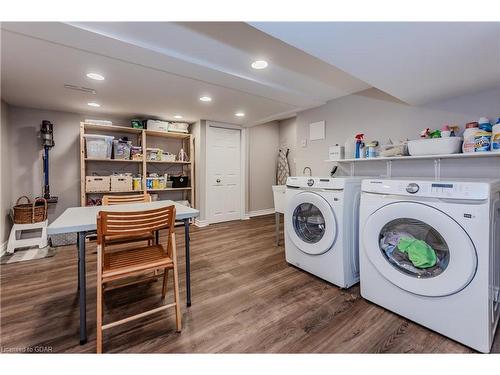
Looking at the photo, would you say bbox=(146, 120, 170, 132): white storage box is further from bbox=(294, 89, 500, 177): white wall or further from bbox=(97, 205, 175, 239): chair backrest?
bbox=(97, 205, 175, 239): chair backrest

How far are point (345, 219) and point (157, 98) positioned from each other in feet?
8.64

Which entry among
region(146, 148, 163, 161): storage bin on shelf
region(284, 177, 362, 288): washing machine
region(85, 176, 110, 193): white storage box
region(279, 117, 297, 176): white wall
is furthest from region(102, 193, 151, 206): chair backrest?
region(279, 117, 297, 176): white wall

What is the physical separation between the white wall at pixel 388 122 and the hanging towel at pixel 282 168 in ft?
4.87

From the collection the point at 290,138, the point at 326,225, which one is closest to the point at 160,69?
the point at 326,225

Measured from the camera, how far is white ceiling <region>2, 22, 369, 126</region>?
5.18 ft

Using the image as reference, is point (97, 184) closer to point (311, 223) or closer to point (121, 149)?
point (121, 149)

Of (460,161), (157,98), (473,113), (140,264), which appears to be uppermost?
(157,98)

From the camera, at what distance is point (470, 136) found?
181cm

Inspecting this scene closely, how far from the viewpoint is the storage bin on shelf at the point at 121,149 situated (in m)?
3.63

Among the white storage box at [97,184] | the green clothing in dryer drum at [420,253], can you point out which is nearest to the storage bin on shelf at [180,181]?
the white storage box at [97,184]

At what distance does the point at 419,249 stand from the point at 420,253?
25mm

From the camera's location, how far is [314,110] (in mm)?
3340
